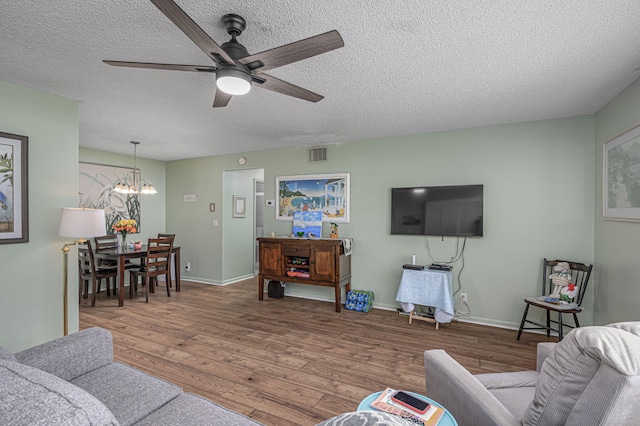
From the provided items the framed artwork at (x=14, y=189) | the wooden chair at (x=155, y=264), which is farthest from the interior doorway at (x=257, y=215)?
the framed artwork at (x=14, y=189)

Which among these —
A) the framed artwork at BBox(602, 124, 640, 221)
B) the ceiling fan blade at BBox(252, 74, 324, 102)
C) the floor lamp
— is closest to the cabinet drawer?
the floor lamp

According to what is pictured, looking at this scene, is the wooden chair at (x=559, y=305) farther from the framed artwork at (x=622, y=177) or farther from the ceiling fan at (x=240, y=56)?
the ceiling fan at (x=240, y=56)

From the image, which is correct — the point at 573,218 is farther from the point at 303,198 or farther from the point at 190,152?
the point at 190,152

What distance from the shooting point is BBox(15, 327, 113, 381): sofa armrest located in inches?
60.5

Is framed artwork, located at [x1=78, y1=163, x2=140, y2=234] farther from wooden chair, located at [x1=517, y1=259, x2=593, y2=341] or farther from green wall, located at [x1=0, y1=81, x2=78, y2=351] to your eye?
wooden chair, located at [x1=517, y1=259, x2=593, y2=341]

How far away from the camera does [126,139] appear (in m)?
4.55

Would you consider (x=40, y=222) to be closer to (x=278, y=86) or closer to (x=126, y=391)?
(x=126, y=391)

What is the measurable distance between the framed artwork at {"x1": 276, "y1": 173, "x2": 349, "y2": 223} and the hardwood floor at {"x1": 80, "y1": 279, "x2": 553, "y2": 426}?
1404 millimetres

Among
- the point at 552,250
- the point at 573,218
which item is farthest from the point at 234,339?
the point at 573,218

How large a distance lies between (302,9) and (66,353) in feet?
7.29

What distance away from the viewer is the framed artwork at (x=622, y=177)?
2.49m

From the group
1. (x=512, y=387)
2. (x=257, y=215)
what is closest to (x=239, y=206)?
(x=257, y=215)

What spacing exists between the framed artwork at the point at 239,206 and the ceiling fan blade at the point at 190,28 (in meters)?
4.56

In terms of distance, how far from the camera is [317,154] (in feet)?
15.9
